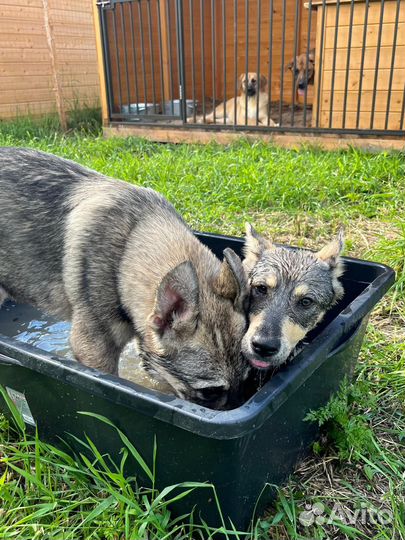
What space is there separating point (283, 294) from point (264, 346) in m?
0.45

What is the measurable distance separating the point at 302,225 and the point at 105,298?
2.47 m

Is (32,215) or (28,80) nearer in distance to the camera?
(32,215)

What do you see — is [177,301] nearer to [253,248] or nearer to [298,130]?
[253,248]

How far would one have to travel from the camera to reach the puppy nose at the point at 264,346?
6.42 feet

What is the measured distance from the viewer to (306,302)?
2387mm

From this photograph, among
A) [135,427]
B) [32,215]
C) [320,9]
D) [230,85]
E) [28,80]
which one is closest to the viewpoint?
[135,427]

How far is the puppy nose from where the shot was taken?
196 cm

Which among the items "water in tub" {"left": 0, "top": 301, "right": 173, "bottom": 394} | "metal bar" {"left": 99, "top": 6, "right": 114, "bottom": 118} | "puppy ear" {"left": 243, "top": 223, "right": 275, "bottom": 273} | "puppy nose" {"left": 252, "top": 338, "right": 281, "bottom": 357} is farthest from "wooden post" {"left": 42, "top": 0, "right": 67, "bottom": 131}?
"puppy nose" {"left": 252, "top": 338, "right": 281, "bottom": 357}

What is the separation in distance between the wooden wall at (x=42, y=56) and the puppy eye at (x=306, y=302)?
9214mm

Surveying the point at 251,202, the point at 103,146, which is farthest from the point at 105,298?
the point at 103,146

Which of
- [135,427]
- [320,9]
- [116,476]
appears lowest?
[116,476]

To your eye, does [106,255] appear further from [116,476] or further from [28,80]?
[28,80]

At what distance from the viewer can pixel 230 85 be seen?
13320 mm

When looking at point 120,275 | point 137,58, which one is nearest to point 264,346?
point 120,275
